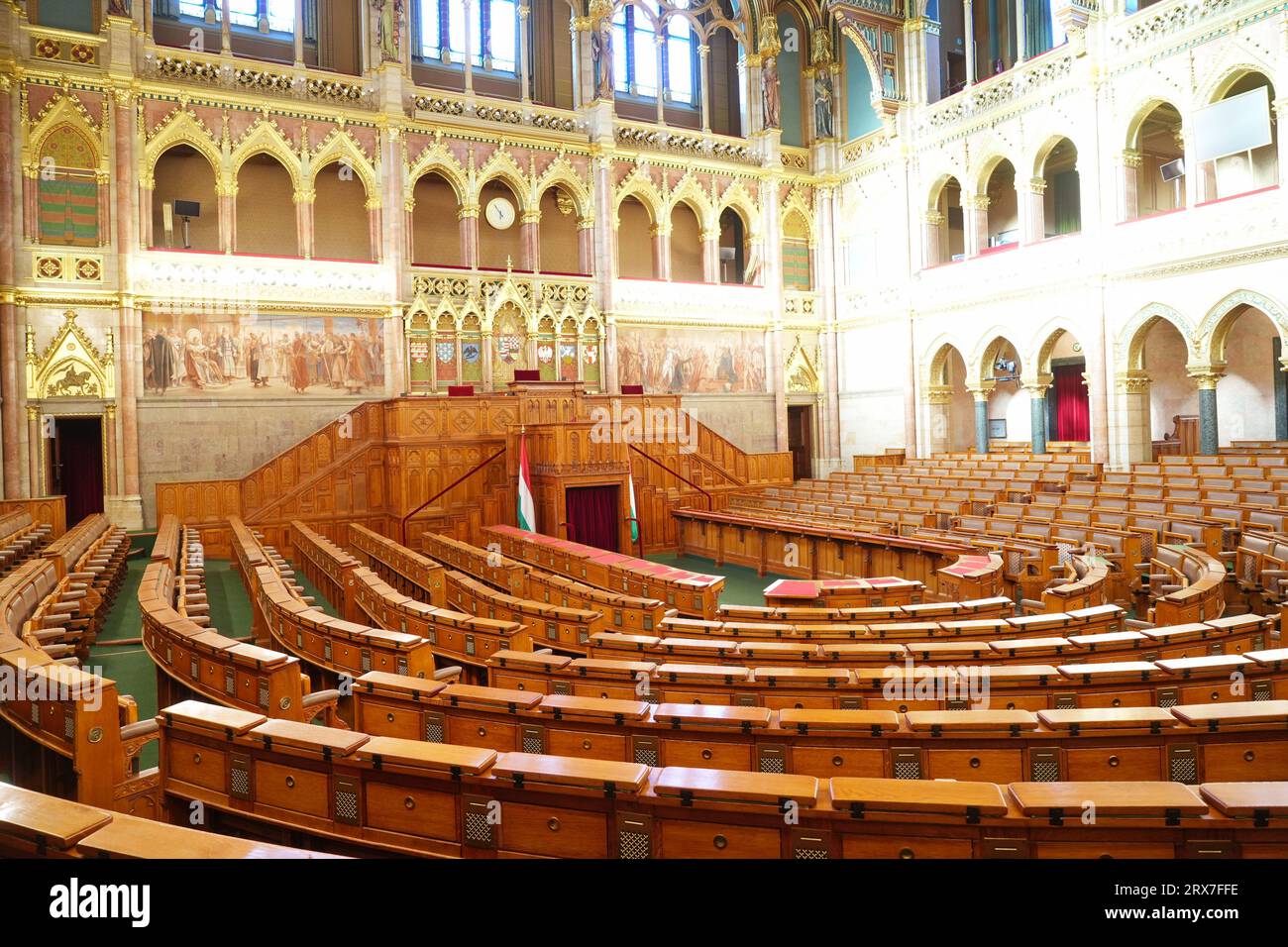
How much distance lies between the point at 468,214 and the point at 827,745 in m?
17.2

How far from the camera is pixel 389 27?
57.3ft

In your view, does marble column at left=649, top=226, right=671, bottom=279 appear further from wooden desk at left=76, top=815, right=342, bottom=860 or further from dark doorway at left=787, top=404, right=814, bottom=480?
wooden desk at left=76, top=815, right=342, bottom=860

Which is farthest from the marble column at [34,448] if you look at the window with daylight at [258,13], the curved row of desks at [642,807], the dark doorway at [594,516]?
the curved row of desks at [642,807]

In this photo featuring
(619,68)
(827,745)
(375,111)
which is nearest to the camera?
(827,745)

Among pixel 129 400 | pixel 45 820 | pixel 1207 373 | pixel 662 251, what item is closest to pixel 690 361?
pixel 662 251

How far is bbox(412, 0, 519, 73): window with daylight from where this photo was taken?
62.2 feet

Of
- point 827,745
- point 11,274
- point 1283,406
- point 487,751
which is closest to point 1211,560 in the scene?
point 827,745

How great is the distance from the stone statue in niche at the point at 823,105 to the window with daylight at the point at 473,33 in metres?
8.10

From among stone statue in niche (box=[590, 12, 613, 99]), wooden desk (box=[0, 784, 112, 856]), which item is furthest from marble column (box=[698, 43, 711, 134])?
wooden desk (box=[0, 784, 112, 856])

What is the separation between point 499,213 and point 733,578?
37.9 ft

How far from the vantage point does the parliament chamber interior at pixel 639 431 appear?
331 centimetres

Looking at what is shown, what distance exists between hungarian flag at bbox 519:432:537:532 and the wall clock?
8.06m

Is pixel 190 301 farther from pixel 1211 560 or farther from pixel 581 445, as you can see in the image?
pixel 1211 560

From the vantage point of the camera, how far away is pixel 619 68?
2092 centimetres
